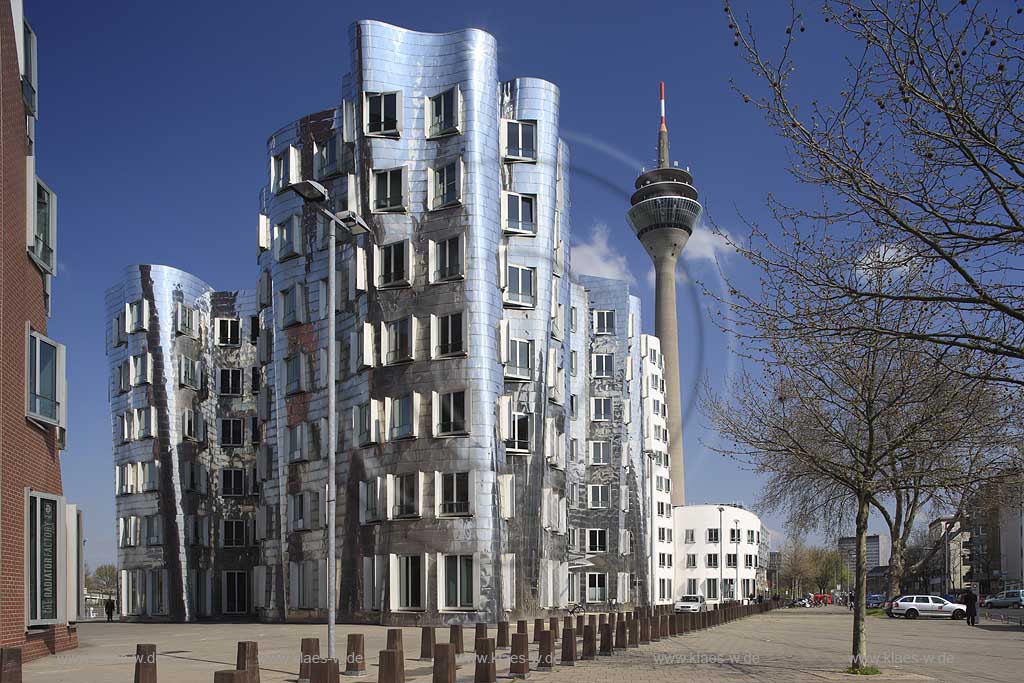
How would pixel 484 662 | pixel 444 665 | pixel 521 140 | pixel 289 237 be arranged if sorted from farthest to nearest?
pixel 289 237
pixel 521 140
pixel 484 662
pixel 444 665

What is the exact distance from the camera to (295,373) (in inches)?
1969

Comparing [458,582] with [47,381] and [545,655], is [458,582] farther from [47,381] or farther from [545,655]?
[47,381]

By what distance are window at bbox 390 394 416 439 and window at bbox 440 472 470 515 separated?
7.89ft

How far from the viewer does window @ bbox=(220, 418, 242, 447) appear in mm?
66312

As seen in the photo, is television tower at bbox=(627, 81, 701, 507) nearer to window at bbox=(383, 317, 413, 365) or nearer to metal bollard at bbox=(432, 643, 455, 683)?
window at bbox=(383, 317, 413, 365)

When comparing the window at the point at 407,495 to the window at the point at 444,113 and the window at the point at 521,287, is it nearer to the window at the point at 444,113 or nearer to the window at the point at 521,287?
the window at the point at 521,287

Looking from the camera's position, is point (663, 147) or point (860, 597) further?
point (663, 147)

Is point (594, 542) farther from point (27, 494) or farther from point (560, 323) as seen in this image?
point (27, 494)

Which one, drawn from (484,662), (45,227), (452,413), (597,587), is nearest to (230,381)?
(452,413)

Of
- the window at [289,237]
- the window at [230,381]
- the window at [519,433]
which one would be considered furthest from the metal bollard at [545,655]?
the window at [230,381]

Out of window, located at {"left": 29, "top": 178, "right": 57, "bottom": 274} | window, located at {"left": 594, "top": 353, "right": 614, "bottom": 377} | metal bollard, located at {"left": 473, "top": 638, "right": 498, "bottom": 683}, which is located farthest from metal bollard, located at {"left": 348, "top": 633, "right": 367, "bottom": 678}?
window, located at {"left": 594, "top": 353, "right": 614, "bottom": 377}

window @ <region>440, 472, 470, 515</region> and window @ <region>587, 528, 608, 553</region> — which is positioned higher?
window @ <region>440, 472, 470, 515</region>

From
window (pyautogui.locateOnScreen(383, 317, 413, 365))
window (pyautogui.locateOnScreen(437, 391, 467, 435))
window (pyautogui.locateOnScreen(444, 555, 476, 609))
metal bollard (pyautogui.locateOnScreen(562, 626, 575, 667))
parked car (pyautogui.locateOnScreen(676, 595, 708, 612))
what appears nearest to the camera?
metal bollard (pyautogui.locateOnScreen(562, 626, 575, 667))

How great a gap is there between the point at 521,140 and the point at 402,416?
13982 millimetres
